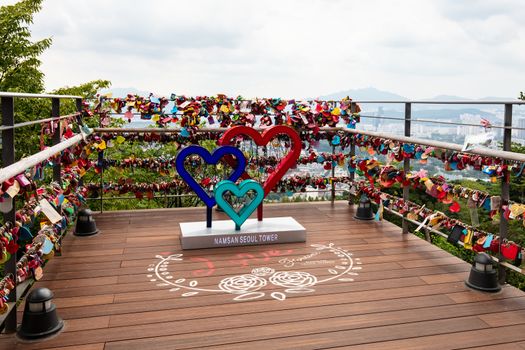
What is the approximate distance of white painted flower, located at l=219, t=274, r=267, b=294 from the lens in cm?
330

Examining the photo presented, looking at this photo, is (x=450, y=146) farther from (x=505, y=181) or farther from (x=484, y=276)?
(x=484, y=276)

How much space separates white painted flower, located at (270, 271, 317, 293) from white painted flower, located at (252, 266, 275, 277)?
0.19 feet

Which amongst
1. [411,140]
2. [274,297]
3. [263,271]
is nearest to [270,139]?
[411,140]

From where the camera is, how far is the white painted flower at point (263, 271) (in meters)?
3.61

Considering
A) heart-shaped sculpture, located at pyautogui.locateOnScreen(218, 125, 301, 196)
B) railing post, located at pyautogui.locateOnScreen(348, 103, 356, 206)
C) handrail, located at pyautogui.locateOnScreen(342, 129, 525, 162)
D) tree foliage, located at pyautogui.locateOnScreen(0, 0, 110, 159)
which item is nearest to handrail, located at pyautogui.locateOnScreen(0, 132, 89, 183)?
heart-shaped sculpture, located at pyautogui.locateOnScreen(218, 125, 301, 196)

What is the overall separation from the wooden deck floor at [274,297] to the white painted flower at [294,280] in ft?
0.04

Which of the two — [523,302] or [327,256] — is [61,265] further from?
[523,302]

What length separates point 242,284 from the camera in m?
3.41

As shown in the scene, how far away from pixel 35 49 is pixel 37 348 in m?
14.1

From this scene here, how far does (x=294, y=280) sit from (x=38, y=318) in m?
1.62

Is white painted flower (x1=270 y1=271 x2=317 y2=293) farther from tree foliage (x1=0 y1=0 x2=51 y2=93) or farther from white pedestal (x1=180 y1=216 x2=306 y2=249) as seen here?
tree foliage (x1=0 y1=0 x2=51 y2=93)

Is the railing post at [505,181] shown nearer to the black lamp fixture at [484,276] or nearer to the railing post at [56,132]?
the black lamp fixture at [484,276]

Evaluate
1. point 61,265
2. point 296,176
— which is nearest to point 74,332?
point 61,265

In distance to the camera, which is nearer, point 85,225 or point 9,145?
point 9,145
